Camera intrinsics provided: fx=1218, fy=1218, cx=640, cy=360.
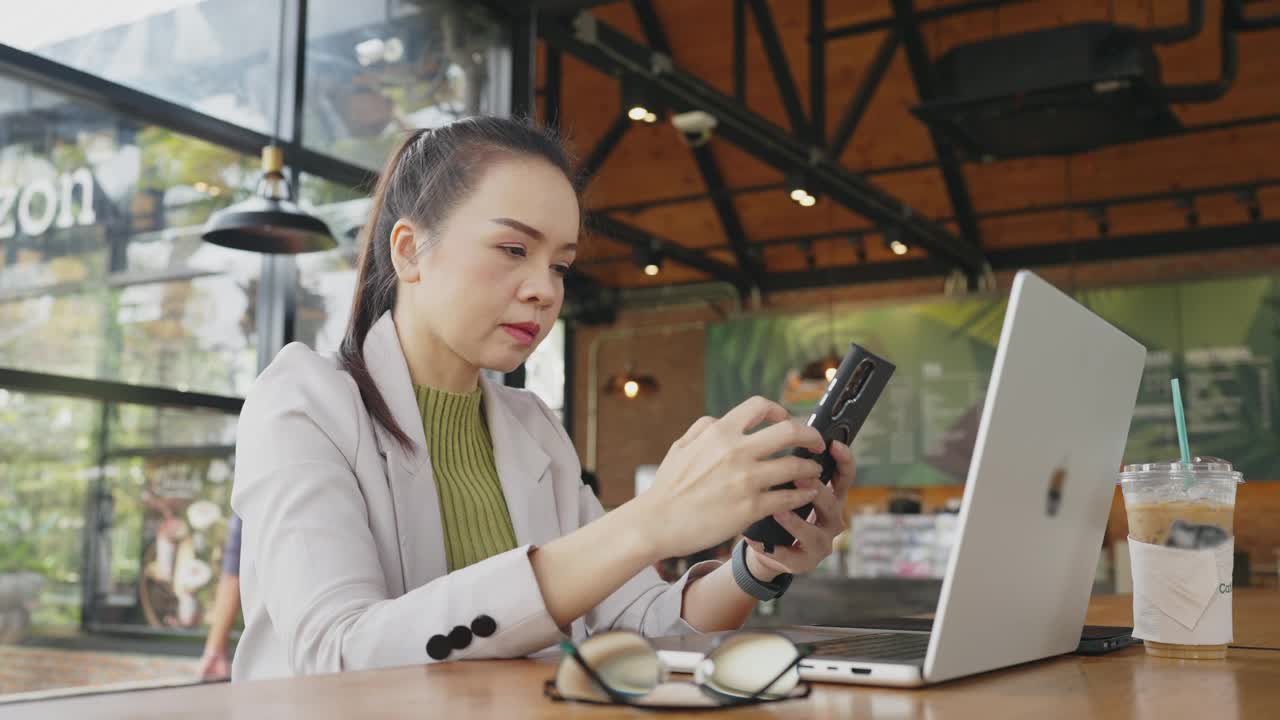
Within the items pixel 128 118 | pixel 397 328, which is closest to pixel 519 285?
pixel 397 328

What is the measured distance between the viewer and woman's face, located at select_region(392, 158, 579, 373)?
4.60 ft

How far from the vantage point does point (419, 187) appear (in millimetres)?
1567

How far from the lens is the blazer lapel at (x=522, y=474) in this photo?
1.59 metres

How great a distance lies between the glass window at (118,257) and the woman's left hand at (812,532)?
10.7ft

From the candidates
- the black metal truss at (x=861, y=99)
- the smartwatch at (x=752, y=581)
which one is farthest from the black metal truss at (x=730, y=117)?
the smartwatch at (x=752, y=581)

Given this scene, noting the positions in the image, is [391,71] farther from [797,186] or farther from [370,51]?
[797,186]

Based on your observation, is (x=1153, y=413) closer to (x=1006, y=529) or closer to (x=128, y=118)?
(x=128, y=118)

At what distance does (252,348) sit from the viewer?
4.60m

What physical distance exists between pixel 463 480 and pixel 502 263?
13.0 inches

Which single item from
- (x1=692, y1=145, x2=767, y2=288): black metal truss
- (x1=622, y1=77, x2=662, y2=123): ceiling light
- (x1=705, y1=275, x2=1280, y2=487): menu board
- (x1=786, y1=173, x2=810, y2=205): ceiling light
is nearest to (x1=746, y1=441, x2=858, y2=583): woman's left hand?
(x1=622, y1=77, x2=662, y2=123): ceiling light

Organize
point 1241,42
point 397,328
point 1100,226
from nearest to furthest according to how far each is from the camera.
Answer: point 397,328 → point 1241,42 → point 1100,226

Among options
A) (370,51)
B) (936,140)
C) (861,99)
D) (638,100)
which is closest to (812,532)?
(370,51)

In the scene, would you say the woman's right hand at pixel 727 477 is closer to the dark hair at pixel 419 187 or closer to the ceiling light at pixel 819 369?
the dark hair at pixel 419 187

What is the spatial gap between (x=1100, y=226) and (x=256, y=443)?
875 centimetres
